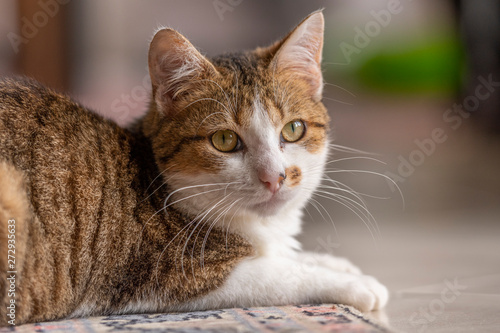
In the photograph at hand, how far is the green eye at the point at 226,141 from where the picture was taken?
202cm

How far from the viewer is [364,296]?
1982mm

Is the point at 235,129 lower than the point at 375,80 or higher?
lower

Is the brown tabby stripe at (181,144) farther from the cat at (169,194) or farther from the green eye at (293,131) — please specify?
the green eye at (293,131)

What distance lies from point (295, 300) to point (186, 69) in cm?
100

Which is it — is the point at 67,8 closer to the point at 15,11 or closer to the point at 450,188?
the point at 15,11

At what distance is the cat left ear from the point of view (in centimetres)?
221

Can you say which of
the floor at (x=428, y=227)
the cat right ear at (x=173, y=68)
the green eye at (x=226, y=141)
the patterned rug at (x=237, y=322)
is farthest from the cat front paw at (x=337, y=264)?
the cat right ear at (x=173, y=68)

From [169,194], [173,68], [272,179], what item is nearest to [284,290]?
[272,179]

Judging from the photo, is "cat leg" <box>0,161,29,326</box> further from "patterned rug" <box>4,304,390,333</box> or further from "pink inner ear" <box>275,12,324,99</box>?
"pink inner ear" <box>275,12,324,99</box>

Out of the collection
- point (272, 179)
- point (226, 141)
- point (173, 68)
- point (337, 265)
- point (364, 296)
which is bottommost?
point (364, 296)

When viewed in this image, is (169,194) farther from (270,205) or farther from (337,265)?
(337,265)

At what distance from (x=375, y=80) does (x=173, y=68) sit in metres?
4.92

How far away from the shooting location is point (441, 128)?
21.4 ft

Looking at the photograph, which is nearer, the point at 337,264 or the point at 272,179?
the point at 272,179
